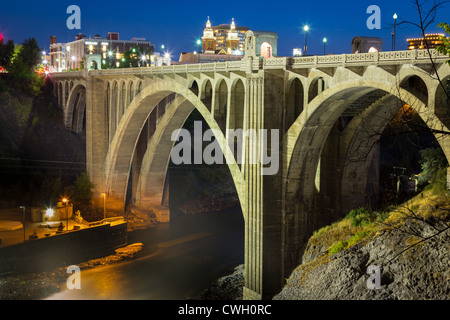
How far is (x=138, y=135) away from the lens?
40281 mm

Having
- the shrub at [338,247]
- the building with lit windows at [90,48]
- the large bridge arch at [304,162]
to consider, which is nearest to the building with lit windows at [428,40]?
the large bridge arch at [304,162]

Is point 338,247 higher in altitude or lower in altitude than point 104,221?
higher

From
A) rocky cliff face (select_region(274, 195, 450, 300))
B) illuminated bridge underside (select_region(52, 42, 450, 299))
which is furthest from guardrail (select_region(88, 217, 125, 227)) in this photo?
rocky cliff face (select_region(274, 195, 450, 300))

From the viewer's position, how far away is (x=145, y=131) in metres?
42.6

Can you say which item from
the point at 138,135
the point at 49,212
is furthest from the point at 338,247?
the point at 138,135

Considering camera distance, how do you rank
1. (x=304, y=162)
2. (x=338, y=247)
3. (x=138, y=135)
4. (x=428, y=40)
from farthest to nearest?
1. (x=138, y=135)
2. (x=428, y=40)
3. (x=304, y=162)
4. (x=338, y=247)

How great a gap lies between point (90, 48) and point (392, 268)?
91.6m

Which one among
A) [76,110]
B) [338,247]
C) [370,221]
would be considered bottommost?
[338,247]

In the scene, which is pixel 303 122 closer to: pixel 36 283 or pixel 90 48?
pixel 36 283

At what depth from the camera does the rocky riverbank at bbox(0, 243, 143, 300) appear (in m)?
27.5

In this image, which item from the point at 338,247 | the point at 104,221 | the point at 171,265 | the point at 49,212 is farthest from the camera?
the point at 104,221

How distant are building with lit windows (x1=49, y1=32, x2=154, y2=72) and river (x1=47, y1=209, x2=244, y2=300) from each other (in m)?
57.3

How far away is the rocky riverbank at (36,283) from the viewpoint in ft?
90.2

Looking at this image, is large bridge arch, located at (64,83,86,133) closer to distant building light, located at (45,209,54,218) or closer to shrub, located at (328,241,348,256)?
distant building light, located at (45,209,54,218)
